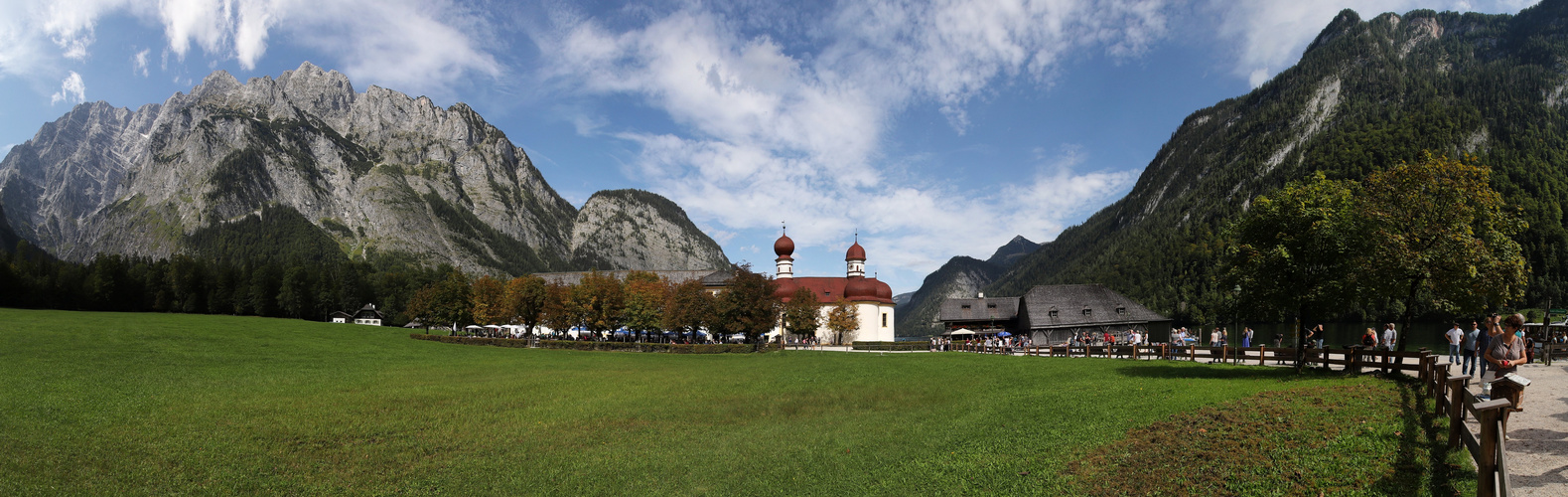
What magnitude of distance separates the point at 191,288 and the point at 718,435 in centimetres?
13602

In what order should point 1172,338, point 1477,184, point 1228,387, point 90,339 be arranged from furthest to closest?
point 1172,338
point 90,339
point 1477,184
point 1228,387

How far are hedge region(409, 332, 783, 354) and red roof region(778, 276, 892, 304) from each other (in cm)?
2618

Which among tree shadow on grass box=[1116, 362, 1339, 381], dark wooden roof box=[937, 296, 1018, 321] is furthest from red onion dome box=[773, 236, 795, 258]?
tree shadow on grass box=[1116, 362, 1339, 381]

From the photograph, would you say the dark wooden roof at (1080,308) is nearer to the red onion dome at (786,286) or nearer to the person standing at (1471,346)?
the red onion dome at (786,286)

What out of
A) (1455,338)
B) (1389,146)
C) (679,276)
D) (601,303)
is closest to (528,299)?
(601,303)

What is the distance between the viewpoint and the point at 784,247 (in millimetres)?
93125

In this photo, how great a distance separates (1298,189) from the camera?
22141mm

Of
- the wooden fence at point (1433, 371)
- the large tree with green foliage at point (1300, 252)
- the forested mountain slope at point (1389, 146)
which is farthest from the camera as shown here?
the forested mountain slope at point (1389, 146)

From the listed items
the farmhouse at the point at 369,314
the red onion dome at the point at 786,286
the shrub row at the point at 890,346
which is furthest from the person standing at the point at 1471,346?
the farmhouse at the point at 369,314

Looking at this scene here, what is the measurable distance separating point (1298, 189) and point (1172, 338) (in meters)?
21.7

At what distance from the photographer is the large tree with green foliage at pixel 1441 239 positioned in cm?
1886

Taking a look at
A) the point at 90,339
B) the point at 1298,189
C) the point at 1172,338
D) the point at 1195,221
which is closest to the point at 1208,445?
the point at 1298,189

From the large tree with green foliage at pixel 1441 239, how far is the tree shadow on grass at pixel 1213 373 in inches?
110

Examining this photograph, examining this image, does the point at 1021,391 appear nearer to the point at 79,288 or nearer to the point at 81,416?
the point at 81,416
